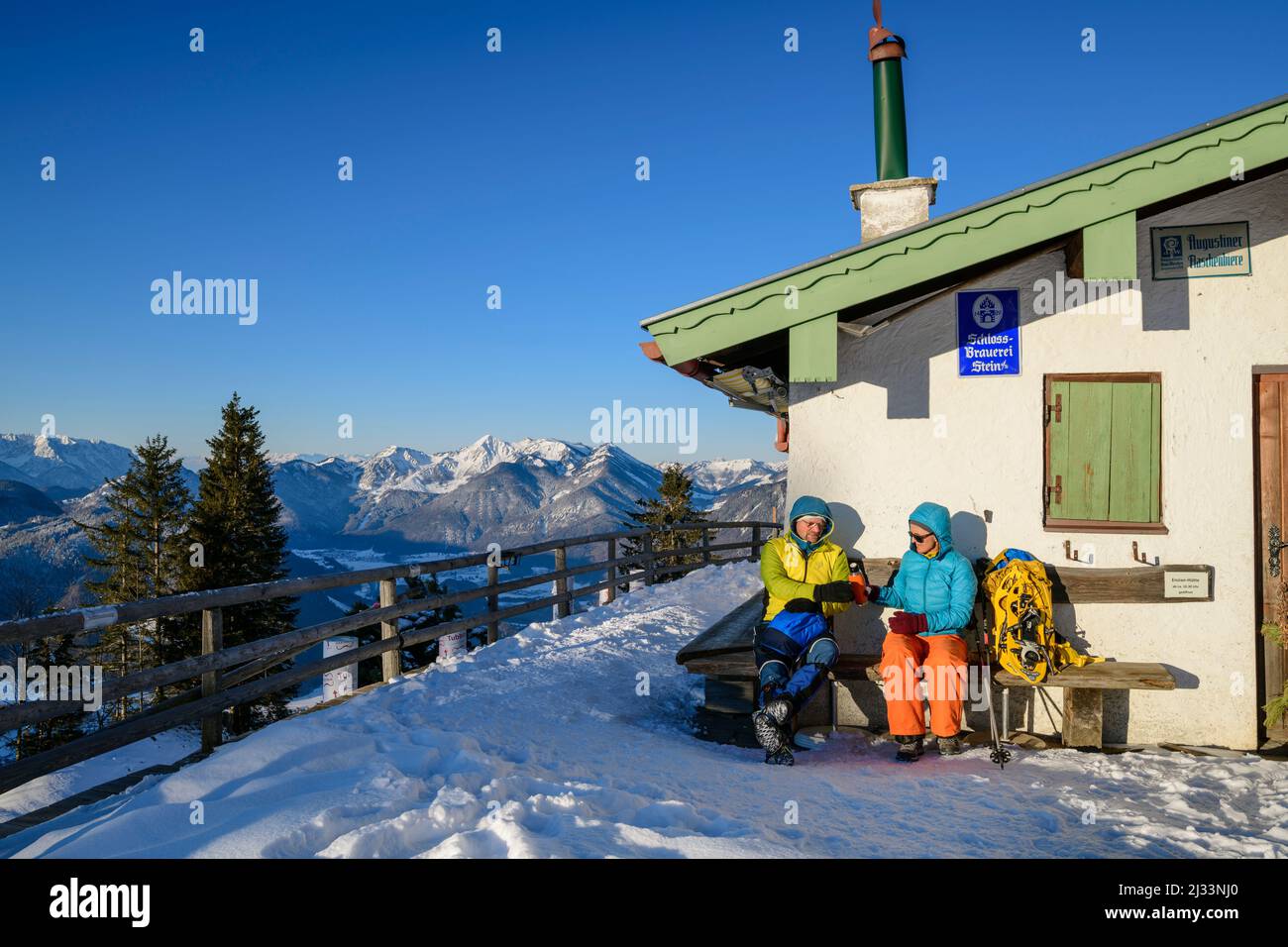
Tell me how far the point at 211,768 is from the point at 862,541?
4.35 metres

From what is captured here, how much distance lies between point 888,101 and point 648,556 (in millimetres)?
9716

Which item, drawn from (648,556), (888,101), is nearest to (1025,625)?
(888,101)

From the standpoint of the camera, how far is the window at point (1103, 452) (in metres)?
5.52

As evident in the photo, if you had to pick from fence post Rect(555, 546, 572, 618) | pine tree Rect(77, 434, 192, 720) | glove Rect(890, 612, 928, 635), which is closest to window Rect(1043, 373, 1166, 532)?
glove Rect(890, 612, 928, 635)

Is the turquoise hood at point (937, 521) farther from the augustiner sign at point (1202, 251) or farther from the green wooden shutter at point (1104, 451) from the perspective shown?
the augustiner sign at point (1202, 251)

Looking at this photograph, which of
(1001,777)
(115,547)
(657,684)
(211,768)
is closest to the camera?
(211,768)

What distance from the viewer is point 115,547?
100 ft

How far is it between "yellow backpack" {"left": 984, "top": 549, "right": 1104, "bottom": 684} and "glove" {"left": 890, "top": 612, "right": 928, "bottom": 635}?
525mm

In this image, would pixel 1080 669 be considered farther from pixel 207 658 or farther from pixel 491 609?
pixel 491 609

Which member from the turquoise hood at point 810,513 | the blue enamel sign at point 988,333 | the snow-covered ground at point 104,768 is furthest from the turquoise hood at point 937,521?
the snow-covered ground at point 104,768

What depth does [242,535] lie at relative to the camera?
1166 inches
